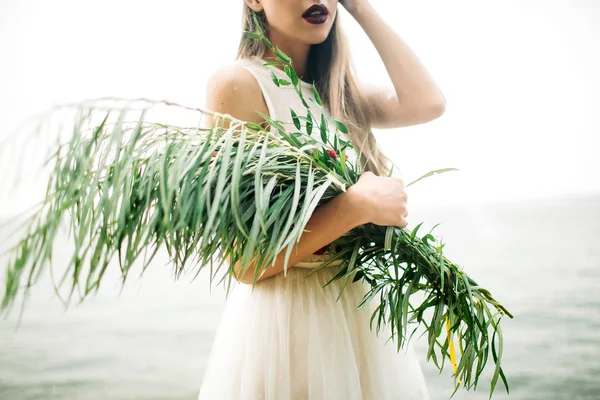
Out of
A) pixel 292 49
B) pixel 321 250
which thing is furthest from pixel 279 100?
pixel 321 250

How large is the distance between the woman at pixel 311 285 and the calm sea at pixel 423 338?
42.1 inches

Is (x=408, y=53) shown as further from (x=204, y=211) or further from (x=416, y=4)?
(x=416, y=4)

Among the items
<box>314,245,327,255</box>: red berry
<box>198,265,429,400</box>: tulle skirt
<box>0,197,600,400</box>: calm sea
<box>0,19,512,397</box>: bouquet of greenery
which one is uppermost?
<box>0,19,512,397</box>: bouquet of greenery

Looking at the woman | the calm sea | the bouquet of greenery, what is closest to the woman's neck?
the woman

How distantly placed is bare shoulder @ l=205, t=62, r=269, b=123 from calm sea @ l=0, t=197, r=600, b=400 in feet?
4.07

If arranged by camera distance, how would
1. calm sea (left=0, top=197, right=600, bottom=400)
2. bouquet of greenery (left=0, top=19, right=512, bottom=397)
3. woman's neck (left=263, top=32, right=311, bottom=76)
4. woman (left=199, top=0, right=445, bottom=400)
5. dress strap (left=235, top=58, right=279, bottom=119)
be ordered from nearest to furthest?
bouquet of greenery (left=0, top=19, right=512, bottom=397)
woman (left=199, top=0, right=445, bottom=400)
dress strap (left=235, top=58, right=279, bottom=119)
woman's neck (left=263, top=32, right=311, bottom=76)
calm sea (left=0, top=197, right=600, bottom=400)

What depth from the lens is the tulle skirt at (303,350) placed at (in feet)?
2.16

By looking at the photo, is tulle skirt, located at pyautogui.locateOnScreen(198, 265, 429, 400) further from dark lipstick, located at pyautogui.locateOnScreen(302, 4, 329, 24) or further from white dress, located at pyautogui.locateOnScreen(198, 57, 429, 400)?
dark lipstick, located at pyautogui.locateOnScreen(302, 4, 329, 24)

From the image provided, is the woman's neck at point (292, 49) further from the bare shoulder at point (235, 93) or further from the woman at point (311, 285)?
the bare shoulder at point (235, 93)

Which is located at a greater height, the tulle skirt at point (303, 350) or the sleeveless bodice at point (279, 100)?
the sleeveless bodice at point (279, 100)

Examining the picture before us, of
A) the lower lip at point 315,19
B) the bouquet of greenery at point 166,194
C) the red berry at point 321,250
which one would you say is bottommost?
the red berry at point 321,250

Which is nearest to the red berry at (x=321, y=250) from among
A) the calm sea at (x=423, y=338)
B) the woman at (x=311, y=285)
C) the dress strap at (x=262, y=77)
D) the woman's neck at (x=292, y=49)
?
the woman at (x=311, y=285)

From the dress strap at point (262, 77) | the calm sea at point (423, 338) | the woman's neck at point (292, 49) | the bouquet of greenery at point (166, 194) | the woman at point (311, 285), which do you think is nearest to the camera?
the bouquet of greenery at point (166, 194)

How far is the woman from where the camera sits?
63 centimetres
